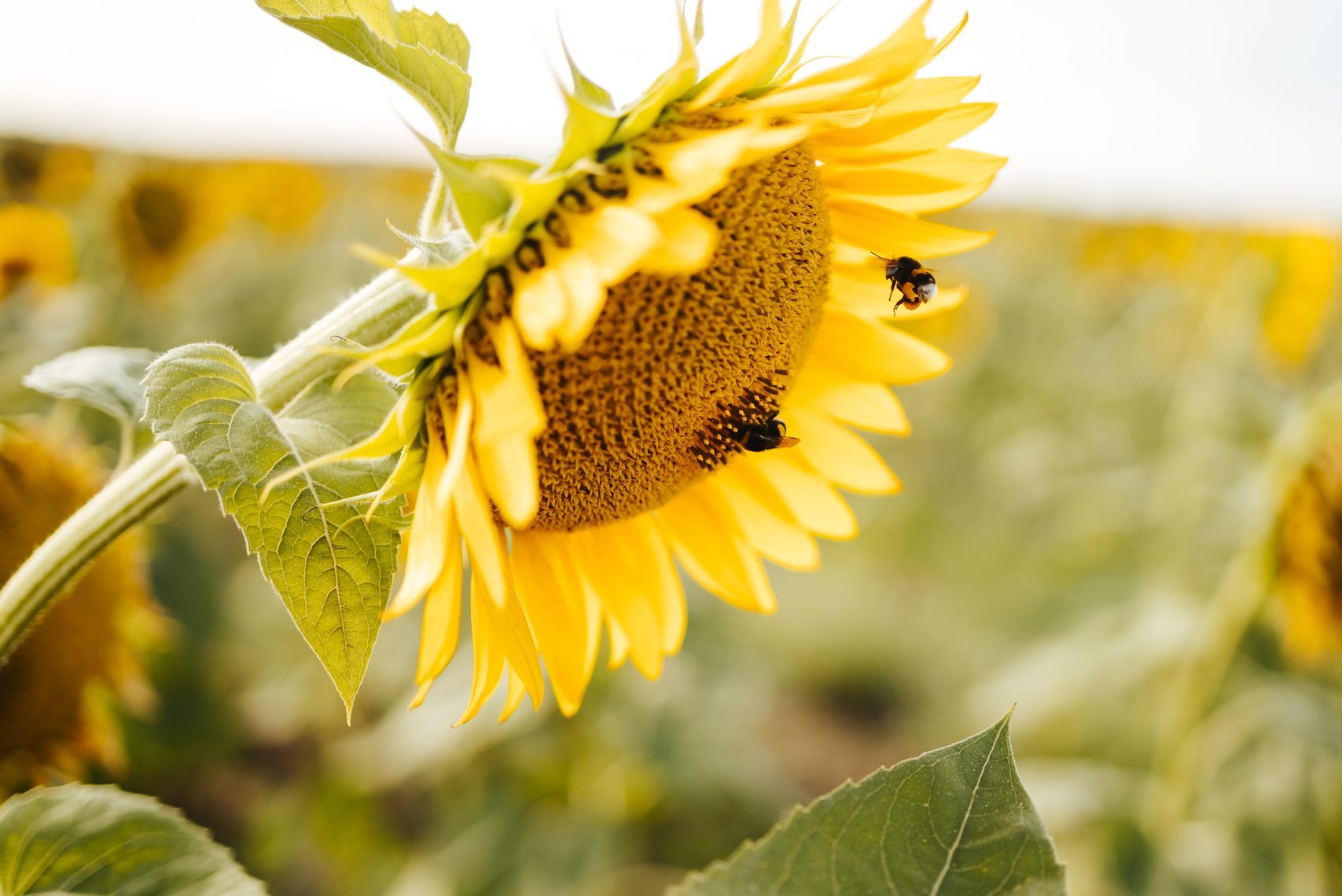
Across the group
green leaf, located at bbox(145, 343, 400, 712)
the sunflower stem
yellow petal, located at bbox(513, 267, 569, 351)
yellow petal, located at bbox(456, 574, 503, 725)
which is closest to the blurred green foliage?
the sunflower stem

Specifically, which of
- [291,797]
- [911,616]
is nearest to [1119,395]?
[911,616]

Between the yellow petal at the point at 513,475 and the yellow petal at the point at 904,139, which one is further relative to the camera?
the yellow petal at the point at 904,139

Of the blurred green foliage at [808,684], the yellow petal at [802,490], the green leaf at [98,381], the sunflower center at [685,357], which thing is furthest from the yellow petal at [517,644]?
the blurred green foliage at [808,684]

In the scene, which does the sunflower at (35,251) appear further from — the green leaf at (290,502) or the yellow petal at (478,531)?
the yellow petal at (478,531)

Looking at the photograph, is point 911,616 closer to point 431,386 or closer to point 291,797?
point 291,797

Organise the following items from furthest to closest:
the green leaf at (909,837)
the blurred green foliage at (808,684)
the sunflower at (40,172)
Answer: the sunflower at (40,172), the blurred green foliage at (808,684), the green leaf at (909,837)

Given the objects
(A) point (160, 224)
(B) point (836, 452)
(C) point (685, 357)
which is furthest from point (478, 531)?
(A) point (160, 224)

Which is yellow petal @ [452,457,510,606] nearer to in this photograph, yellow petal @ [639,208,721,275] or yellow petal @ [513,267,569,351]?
yellow petal @ [513,267,569,351]
